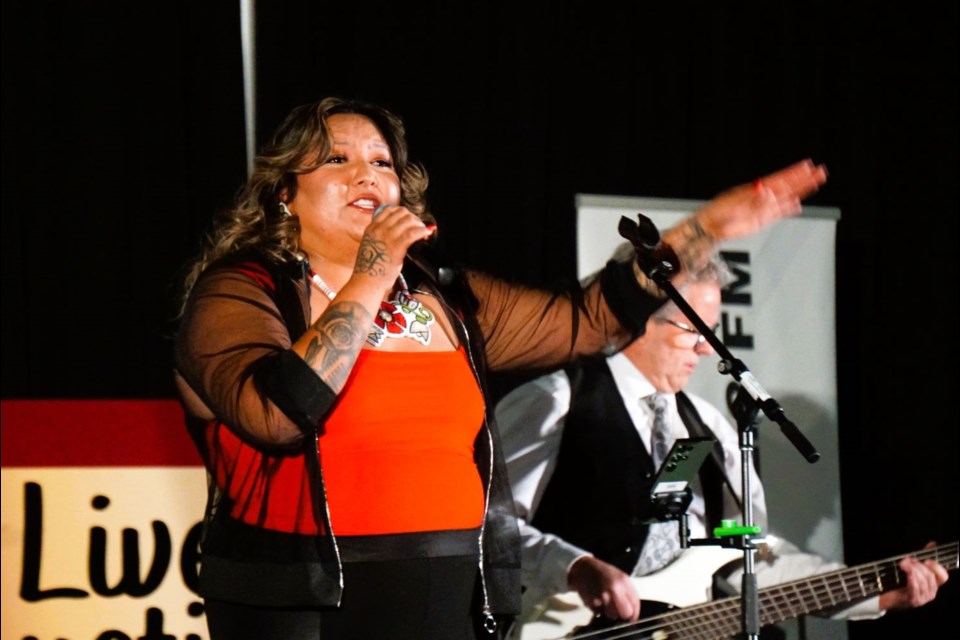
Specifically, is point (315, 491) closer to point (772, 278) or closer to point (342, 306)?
point (342, 306)

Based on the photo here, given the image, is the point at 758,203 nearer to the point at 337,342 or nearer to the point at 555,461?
the point at 337,342

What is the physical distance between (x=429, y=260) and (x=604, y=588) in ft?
3.90

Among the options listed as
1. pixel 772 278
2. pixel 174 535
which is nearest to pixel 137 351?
pixel 174 535

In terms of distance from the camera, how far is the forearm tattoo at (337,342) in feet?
4.42

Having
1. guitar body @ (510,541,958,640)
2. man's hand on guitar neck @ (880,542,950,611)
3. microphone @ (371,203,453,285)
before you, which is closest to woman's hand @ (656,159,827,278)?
microphone @ (371,203,453,285)

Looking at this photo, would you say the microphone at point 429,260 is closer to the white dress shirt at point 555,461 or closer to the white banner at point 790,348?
the white dress shirt at point 555,461

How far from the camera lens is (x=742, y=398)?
1907 millimetres

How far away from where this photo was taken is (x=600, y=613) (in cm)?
261

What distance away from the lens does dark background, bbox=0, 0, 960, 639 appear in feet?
8.66

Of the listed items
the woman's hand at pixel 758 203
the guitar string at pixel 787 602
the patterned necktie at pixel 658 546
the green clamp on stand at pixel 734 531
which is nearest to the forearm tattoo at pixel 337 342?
the woman's hand at pixel 758 203

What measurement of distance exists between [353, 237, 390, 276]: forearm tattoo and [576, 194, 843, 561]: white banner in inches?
61.7

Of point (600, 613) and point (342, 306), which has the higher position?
point (342, 306)

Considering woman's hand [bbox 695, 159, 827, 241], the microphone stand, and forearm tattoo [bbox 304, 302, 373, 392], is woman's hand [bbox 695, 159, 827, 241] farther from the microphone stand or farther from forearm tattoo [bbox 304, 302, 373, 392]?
forearm tattoo [bbox 304, 302, 373, 392]

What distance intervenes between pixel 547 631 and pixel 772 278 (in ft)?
3.67
